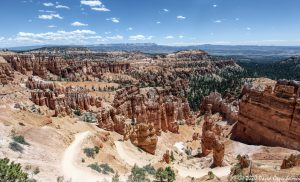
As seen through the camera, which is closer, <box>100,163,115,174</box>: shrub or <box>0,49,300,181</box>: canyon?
<box>100,163,115,174</box>: shrub

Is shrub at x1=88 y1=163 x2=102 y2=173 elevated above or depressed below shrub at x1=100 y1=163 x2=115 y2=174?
above

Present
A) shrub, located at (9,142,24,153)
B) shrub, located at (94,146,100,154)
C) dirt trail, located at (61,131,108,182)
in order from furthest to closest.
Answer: shrub, located at (94,146,100,154)
shrub, located at (9,142,24,153)
dirt trail, located at (61,131,108,182)

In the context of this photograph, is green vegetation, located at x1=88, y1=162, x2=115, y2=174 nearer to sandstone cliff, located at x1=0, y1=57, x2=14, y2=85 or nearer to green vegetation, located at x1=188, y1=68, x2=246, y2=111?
green vegetation, located at x1=188, y1=68, x2=246, y2=111

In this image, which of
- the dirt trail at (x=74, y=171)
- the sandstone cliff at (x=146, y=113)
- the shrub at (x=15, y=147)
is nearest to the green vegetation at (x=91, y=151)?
the dirt trail at (x=74, y=171)

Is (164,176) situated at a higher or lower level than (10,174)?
lower

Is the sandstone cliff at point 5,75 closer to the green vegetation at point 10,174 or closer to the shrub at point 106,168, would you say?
the shrub at point 106,168

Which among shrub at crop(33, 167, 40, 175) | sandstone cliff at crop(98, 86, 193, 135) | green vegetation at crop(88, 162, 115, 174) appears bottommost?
sandstone cliff at crop(98, 86, 193, 135)

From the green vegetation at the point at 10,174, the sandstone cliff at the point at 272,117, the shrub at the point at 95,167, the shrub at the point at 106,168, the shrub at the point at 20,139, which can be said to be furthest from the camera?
the sandstone cliff at the point at 272,117

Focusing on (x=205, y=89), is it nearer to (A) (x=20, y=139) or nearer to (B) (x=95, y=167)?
(B) (x=95, y=167)

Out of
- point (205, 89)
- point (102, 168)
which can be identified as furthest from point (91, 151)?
point (205, 89)

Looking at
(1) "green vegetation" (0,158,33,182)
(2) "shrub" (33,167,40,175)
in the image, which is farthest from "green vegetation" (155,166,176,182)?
A: (1) "green vegetation" (0,158,33,182)

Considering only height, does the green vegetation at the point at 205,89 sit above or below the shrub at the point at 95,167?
below

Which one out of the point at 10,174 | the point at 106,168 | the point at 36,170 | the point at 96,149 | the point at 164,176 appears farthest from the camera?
the point at 96,149
